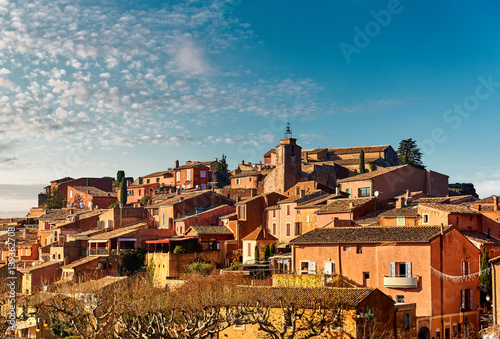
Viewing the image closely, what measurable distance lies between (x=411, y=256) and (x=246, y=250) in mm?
17866

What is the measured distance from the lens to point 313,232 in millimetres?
44469

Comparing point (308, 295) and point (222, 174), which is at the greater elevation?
point (222, 174)

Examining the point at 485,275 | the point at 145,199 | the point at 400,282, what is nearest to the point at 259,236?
the point at 400,282

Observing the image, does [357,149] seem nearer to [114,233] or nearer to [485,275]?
[114,233]

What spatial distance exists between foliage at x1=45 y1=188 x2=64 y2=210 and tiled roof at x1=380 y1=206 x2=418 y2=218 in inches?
2505

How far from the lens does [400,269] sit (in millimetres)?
38594

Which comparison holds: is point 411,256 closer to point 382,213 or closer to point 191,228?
point 382,213

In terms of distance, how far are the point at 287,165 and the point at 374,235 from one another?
32.2 metres

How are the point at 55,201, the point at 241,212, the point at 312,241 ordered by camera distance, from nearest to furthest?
the point at 312,241, the point at 241,212, the point at 55,201

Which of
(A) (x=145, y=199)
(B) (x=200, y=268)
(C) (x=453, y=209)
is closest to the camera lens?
(C) (x=453, y=209)

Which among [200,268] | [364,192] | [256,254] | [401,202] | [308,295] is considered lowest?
[308,295]

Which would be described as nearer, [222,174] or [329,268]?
[329,268]

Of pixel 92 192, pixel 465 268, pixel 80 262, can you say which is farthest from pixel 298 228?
pixel 92 192

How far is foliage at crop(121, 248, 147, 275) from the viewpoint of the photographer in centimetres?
5509
